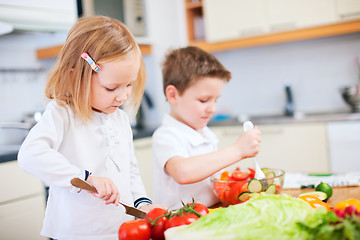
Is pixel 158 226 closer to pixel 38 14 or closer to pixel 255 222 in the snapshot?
pixel 255 222

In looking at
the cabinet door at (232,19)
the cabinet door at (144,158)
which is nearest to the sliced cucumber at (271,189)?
the cabinet door at (144,158)

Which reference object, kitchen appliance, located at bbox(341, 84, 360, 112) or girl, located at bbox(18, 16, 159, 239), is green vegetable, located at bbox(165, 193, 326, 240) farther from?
kitchen appliance, located at bbox(341, 84, 360, 112)

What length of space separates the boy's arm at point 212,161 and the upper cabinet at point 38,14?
1545 millimetres

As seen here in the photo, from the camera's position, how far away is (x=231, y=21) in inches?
129

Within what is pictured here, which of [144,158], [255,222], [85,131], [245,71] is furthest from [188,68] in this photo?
[245,71]

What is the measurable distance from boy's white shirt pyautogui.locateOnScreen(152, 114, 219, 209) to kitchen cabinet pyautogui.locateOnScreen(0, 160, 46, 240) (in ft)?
3.19

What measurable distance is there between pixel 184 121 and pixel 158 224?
0.71 m

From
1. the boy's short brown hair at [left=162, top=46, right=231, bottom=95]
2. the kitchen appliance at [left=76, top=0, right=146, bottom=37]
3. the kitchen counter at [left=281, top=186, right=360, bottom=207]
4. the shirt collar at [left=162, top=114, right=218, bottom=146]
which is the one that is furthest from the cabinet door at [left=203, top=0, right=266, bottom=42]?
the kitchen counter at [left=281, top=186, right=360, bottom=207]

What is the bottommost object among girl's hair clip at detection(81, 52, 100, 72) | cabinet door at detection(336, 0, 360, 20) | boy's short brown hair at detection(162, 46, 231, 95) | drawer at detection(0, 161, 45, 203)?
drawer at detection(0, 161, 45, 203)

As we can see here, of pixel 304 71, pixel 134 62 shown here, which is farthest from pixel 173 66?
pixel 304 71

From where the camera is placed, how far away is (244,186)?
1.02 metres

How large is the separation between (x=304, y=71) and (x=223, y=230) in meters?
2.91

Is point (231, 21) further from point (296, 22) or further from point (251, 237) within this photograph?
point (251, 237)

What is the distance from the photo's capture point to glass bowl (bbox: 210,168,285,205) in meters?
0.98
